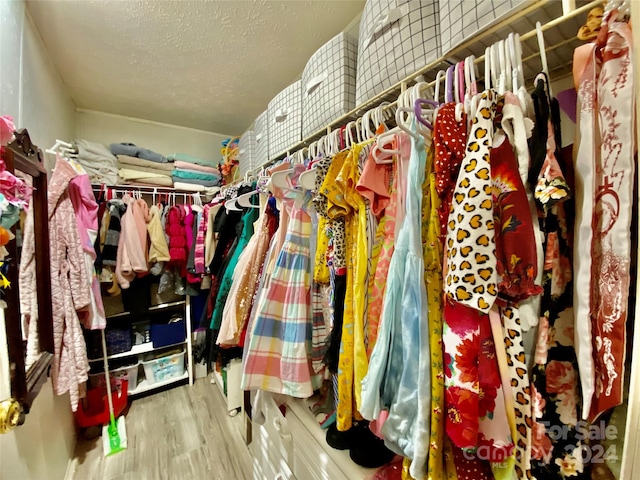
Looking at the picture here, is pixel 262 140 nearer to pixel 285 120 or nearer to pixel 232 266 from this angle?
pixel 285 120

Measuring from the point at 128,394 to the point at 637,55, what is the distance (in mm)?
2911

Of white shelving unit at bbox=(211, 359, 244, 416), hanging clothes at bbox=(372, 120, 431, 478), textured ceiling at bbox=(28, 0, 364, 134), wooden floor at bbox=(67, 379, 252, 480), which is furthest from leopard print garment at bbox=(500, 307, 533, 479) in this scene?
white shelving unit at bbox=(211, 359, 244, 416)

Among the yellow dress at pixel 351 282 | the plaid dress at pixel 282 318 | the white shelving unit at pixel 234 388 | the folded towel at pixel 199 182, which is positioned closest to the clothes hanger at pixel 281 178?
the plaid dress at pixel 282 318

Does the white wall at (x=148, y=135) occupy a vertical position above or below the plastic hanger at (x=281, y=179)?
above

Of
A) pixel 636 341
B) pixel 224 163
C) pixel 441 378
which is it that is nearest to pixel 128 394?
pixel 224 163

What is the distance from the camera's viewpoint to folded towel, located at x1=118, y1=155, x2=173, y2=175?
2051 mm

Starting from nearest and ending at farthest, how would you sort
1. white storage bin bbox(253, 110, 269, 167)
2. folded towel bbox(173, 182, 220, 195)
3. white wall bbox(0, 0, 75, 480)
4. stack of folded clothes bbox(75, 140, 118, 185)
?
1. white wall bbox(0, 0, 75, 480)
2. white storage bin bbox(253, 110, 269, 167)
3. stack of folded clothes bbox(75, 140, 118, 185)
4. folded towel bbox(173, 182, 220, 195)

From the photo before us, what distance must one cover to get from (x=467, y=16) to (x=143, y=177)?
Answer: 234cm

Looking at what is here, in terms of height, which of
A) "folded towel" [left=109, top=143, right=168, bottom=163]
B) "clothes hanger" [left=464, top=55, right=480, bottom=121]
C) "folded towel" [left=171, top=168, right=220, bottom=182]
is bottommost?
"clothes hanger" [left=464, top=55, right=480, bottom=121]

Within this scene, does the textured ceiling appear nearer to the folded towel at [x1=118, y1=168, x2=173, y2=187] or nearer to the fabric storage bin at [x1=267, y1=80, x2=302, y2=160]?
the fabric storage bin at [x1=267, y1=80, x2=302, y2=160]

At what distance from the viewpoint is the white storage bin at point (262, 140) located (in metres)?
1.59

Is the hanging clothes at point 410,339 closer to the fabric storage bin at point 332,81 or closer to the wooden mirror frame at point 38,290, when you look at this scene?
the fabric storage bin at point 332,81

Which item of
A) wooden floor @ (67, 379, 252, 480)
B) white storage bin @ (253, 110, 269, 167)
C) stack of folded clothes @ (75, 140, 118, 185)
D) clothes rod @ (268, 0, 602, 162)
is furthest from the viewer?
stack of folded clothes @ (75, 140, 118, 185)

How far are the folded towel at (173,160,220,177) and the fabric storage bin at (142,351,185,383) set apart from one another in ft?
5.44
